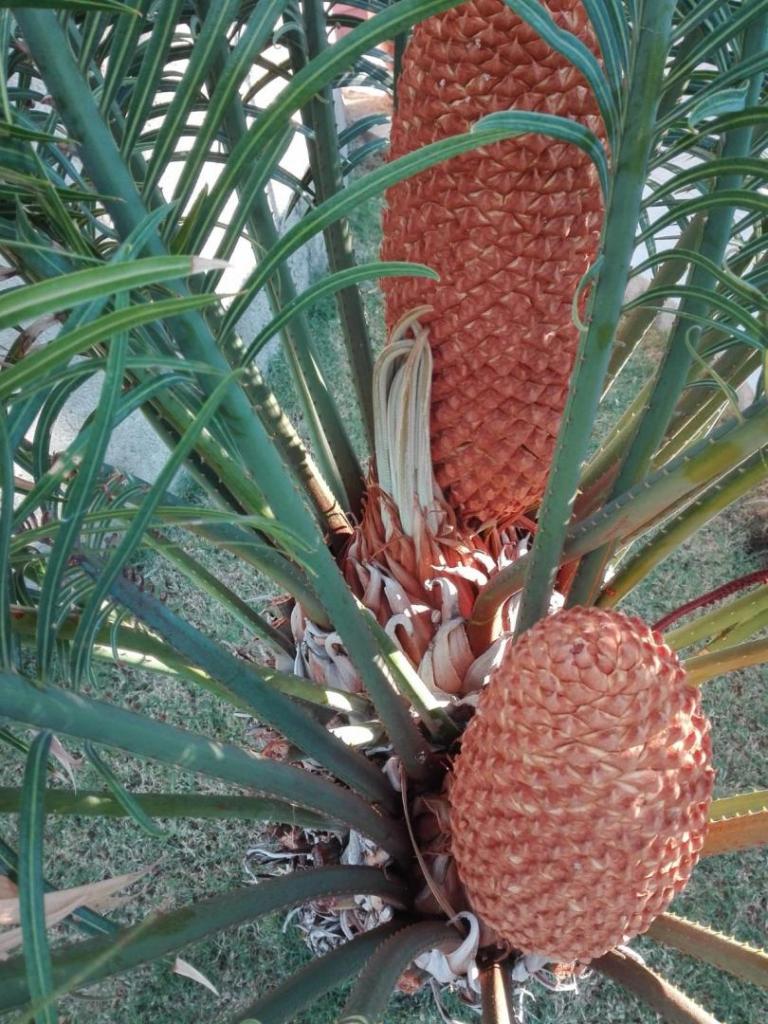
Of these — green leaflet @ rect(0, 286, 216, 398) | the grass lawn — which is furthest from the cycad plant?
the grass lawn

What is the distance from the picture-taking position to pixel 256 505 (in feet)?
1.69

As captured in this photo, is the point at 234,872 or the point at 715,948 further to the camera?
the point at 234,872

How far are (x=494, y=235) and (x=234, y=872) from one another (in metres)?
1.00

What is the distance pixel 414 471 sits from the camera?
755mm

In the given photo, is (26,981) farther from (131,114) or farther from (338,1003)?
(338,1003)

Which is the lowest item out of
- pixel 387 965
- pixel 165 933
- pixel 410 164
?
pixel 387 965

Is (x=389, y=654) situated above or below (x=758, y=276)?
below

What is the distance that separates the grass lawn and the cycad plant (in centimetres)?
41

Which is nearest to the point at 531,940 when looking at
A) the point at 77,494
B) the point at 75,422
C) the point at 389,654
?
the point at 389,654

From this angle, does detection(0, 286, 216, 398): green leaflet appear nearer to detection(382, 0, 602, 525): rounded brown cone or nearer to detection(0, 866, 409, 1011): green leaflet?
detection(0, 866, 409, 1011): green leaflet

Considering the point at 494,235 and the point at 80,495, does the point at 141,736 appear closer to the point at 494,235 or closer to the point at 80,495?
the point at 80,495

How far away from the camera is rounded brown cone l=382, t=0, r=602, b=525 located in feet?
1.88

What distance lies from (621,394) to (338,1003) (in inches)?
52.0

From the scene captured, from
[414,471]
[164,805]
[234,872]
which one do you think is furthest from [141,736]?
[234,872]
